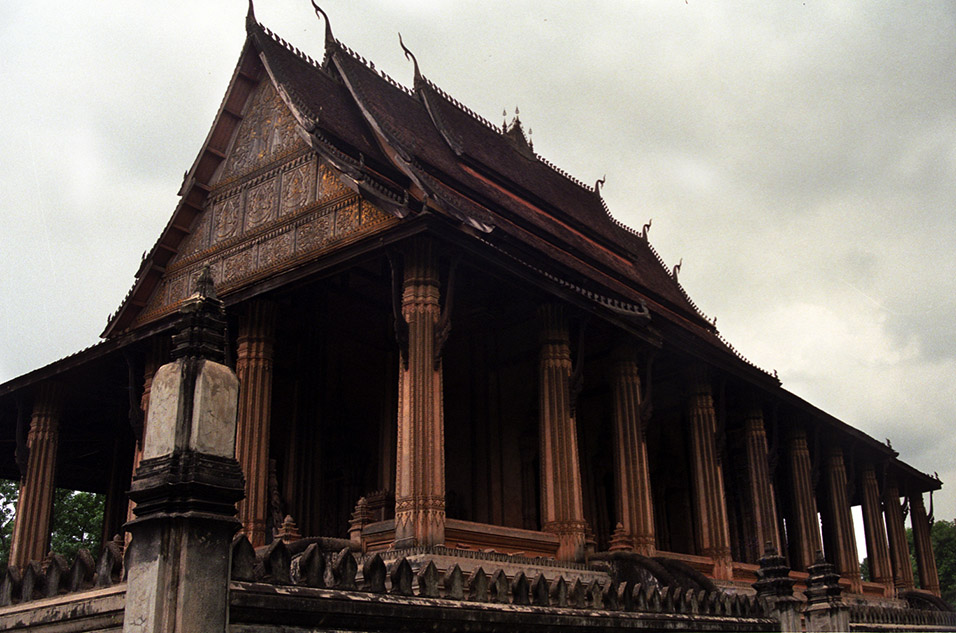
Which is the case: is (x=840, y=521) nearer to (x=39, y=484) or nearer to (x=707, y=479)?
(x=707, y=479)

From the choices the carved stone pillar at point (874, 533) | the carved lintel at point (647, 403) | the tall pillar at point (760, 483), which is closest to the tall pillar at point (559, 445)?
the carved lintel at point (647, 403)

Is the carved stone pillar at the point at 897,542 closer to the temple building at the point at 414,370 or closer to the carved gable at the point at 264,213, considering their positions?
the temple building at the point at 414,370

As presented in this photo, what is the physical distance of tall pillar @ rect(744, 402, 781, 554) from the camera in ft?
61.8

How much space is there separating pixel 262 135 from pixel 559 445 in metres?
7.59

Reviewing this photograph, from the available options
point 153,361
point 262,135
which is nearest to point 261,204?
point 262,135

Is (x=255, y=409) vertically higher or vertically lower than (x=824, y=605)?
higher

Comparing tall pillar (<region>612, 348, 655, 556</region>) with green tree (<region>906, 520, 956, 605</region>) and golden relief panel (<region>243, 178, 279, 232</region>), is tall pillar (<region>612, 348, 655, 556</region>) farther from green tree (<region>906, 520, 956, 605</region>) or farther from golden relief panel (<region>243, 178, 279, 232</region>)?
green tree (<region>906, 520, 956, 605</region>)

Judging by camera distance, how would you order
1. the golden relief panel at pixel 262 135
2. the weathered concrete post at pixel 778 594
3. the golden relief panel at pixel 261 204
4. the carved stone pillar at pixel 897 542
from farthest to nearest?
the carved stone pillar at pixel 897 542 → the golden relief panel at pixel 262 135 → the golden relief panel at pixel 261 204 → the weathered concrete post at pixel 778 594

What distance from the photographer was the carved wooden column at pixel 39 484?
15992mm

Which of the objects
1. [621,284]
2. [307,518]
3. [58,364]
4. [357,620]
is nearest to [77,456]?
[58,364]

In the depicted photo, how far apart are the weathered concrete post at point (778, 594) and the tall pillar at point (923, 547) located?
18507mm

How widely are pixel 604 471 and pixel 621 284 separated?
4064 millimetres

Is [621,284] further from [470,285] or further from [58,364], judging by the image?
[58,364]

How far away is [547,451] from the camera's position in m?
13.5
